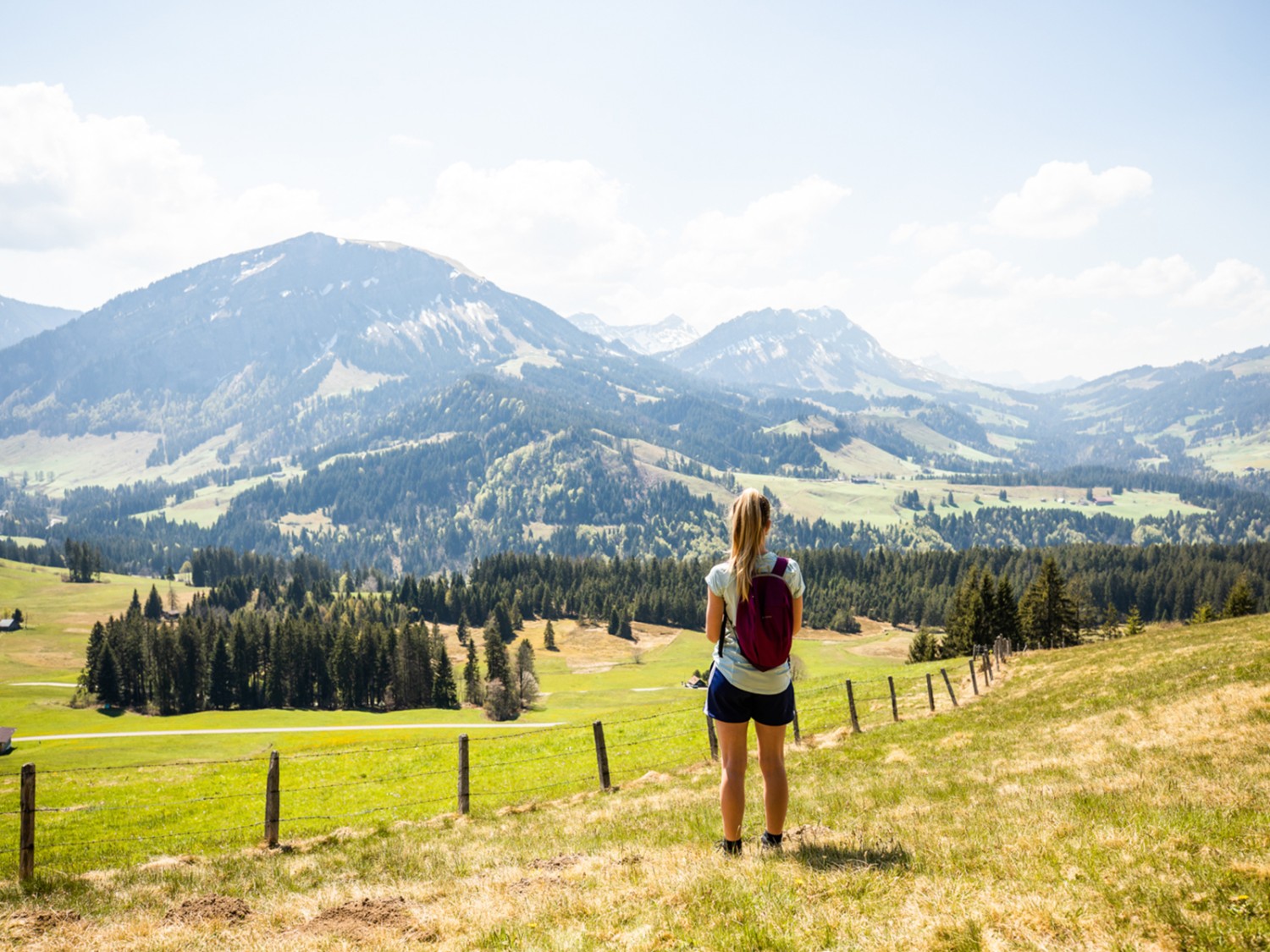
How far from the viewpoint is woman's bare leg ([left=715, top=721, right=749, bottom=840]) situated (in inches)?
353

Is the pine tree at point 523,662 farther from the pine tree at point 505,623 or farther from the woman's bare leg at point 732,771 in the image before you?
the woman's bare leg at point 732,771

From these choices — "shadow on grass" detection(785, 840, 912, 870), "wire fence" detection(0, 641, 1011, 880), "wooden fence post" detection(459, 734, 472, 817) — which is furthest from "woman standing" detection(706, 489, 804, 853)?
Answer: "wooden fence post" detection(459, 734, 472, 817)

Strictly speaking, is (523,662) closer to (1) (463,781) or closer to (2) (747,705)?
(1) (463,781)

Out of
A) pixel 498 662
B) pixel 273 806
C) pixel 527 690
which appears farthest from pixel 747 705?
pixel 527 690

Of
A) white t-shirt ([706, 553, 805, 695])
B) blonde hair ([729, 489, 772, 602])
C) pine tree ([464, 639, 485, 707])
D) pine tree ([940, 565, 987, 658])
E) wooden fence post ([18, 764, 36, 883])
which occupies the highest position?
blonde hair ([729, 489, 772, 602])

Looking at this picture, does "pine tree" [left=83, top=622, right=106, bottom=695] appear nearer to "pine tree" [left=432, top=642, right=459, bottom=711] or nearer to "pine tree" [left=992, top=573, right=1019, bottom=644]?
"pine tree" [left=432, top=642, right=459, bottom=711]

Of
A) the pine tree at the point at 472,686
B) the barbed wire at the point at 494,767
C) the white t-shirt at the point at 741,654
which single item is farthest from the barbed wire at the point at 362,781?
the pine tree at the point at 472,686

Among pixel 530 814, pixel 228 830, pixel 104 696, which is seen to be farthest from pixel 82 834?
pixel 104 696

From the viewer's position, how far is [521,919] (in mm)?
8320

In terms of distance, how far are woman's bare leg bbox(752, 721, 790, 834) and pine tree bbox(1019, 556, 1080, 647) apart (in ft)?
298

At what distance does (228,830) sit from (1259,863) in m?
25.5

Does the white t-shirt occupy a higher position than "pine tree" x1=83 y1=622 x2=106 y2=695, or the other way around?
the white t-shirt

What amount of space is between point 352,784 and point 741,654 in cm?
2990

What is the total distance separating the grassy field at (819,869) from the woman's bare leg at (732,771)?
0.46 metres
